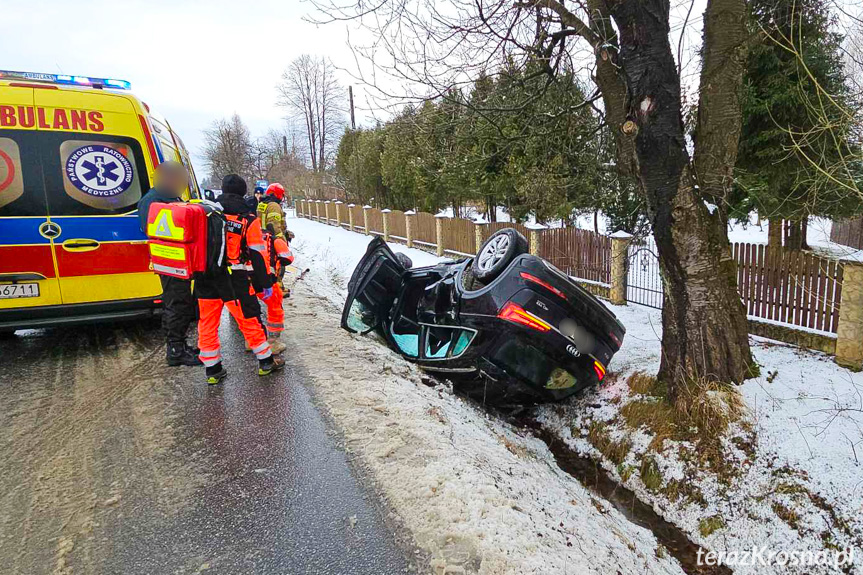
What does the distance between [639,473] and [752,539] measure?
901mm

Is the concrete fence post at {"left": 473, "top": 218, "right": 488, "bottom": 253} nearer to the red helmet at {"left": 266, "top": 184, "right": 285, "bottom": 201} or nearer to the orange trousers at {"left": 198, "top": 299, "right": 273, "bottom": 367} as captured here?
the red helmet at {"left": 266, "top": 184, "right": 285, "bottom": 201}

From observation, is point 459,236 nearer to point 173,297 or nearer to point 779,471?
point 173,297

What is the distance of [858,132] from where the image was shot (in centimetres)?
327

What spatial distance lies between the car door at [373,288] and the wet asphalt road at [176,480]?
1.21 m

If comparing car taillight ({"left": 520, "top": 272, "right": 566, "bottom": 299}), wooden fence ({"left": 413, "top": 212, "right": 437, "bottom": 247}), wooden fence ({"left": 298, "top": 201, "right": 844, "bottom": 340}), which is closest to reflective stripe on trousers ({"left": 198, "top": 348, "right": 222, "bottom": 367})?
car taillight ({"left": 520, "top": 272, "right": 566, "bottom": 299})

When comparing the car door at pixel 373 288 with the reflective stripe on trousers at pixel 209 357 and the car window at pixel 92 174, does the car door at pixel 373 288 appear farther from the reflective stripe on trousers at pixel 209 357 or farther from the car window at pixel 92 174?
the car window at pixel 92 174

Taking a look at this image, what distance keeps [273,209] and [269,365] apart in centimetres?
334

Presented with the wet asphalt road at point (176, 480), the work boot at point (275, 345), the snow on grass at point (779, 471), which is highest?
the work boot at point (275, 345)

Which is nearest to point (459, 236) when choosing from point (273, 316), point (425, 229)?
point (425, 229)

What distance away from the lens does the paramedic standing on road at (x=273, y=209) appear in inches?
269

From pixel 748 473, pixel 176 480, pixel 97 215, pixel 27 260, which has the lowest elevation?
pixel 748 473

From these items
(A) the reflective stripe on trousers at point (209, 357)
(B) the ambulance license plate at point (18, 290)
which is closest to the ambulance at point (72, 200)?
(B) the ambulance license plate at point (18, 290)

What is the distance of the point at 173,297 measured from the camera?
13.7 feet

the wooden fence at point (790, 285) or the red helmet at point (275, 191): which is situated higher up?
the red helmet at point (275, 191)
